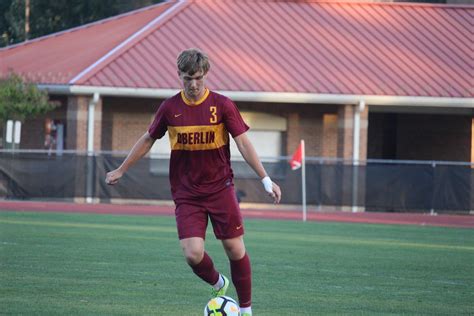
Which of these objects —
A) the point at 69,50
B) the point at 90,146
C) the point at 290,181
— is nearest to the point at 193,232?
the point at 290,181

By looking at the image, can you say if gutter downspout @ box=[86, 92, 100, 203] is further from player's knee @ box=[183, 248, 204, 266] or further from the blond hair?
the blond hair

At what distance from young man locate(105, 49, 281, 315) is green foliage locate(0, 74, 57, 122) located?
24.9 metres

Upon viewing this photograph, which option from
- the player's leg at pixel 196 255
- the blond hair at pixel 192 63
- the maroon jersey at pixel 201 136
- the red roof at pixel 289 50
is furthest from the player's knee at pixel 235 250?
the red roof at pixel 289 50

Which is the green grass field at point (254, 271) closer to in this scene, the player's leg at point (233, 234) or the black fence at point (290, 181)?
the player's leg at point (233, 234)

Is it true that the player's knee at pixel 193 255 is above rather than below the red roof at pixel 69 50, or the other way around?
below

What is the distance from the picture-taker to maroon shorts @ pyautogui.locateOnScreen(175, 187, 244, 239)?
29.1ft

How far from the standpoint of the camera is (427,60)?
3531 cm

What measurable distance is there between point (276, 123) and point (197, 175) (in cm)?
2711

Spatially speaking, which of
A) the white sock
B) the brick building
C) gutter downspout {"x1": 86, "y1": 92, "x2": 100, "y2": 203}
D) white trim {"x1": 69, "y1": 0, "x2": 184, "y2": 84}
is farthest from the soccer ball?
white trim {"x1": 69, "y1": 0, "x2": 184, "y2": 84}

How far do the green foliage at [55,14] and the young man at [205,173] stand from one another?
4606 cm

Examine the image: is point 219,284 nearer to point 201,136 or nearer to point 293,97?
point 201,136

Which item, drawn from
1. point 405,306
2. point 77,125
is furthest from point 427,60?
point 405,306

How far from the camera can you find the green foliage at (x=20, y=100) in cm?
3365

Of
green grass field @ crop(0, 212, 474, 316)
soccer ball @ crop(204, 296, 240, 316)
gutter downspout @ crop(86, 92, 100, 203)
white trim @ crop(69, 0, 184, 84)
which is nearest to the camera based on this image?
soccer ball @ crop(204, 296, 240, 316)
